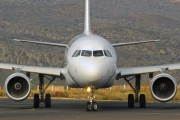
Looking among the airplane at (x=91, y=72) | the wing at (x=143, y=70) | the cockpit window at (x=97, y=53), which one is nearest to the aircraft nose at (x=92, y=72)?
the airplane at (x=91, y=72)

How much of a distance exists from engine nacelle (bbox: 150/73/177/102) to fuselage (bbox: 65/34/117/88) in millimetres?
1964

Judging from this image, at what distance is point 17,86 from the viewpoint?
35219 mm

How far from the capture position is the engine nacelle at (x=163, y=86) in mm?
34844

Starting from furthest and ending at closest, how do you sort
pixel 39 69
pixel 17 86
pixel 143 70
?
1. pixel 39 69
2. pixel 143 70
3. pixel 17 86

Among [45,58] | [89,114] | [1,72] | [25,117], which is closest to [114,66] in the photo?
[89,114]

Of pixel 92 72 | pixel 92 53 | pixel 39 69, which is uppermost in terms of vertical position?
pixel 92 53

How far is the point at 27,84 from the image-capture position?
115 ft

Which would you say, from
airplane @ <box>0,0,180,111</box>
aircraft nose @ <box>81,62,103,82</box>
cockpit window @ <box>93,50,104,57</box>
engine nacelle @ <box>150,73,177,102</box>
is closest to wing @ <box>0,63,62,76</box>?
airplane @ <box>0,0,180,111</box>

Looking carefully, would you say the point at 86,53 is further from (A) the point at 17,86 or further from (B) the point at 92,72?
(A) the point at 17,86

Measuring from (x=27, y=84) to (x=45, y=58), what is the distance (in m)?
147

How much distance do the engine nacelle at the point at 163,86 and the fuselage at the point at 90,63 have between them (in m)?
1.96

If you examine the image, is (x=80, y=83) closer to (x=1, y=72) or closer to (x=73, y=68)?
(x=73, y=68)

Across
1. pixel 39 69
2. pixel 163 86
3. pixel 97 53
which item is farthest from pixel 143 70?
pixel 39 69

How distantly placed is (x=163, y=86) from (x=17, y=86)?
6.19m
